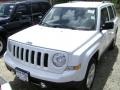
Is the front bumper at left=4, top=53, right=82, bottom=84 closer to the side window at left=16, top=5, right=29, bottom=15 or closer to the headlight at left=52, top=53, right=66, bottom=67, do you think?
the headlight at left=52, top=53, right=66, bottom=67

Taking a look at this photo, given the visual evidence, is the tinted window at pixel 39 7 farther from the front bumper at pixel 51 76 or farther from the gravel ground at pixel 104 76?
the front bumper at pixel 51 76

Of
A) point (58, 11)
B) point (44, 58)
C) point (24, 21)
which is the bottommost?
point (24, 21)

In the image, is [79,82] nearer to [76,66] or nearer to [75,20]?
[76,66]

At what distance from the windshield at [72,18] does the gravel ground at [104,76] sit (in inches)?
50.2

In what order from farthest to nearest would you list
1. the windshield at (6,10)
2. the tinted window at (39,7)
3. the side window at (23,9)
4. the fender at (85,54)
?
the tinted window at (39,7)
the side window at (23,9)
the windshield at (6,10)
the fender at (85,54)

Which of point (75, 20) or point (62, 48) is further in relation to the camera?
point (75, 20)

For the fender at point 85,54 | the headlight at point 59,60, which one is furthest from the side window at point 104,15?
the headlight at point 59,60

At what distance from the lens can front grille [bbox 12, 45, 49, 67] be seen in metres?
3.88

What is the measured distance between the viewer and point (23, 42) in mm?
4250

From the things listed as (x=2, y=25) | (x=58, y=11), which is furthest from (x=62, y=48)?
(x=2, y=25)

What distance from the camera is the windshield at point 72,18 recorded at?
16.6 ft

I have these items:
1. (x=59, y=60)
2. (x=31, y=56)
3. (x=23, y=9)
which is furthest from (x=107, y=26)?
(x=23, y=9)

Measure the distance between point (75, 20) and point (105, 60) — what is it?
6.69ft

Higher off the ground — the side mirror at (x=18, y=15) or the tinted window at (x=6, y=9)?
the tinted window at (x=6, y=9)
